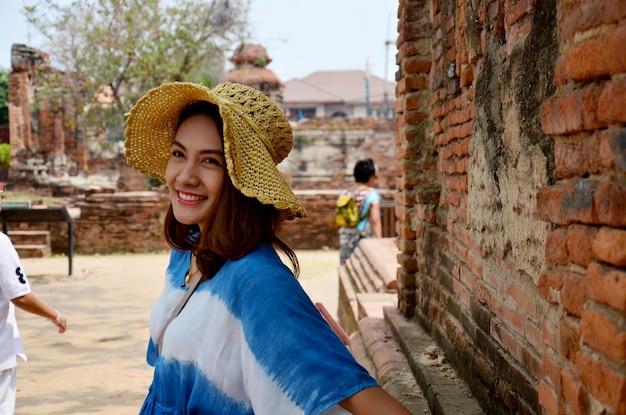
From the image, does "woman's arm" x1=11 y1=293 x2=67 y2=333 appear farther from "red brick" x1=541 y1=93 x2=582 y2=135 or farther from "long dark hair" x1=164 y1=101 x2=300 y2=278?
"red brick" x1=541 y1=93 x2=582 y2=135

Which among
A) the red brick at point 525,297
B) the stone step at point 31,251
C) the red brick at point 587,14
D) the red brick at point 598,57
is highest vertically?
the red brick at point 587,14

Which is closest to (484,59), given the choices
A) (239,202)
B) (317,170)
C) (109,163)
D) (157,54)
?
(239,202)

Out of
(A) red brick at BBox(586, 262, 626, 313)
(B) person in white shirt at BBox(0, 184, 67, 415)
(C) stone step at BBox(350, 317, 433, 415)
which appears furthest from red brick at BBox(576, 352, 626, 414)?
(B) person in white shirt at BBox(0, 184, 67, 415)

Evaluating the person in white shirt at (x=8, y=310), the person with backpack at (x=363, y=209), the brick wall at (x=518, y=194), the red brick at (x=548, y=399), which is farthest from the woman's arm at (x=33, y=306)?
the person with backpack at (x=363, y=209)

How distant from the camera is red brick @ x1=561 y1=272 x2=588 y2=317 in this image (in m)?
1.33

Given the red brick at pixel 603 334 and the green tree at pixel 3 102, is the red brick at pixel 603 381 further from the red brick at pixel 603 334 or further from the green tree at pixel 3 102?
the green tree at pixel 3 102

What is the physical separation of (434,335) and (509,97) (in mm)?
1482

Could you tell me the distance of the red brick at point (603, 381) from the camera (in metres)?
1.14

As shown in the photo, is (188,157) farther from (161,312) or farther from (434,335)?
(434,335)

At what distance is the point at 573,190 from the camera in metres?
1.37

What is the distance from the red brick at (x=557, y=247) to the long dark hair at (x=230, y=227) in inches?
26.3

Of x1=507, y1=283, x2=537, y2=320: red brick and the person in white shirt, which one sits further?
the person in white shirt

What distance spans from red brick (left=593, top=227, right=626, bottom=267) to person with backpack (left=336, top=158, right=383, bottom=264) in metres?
5.75

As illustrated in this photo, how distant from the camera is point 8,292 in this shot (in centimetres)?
316
